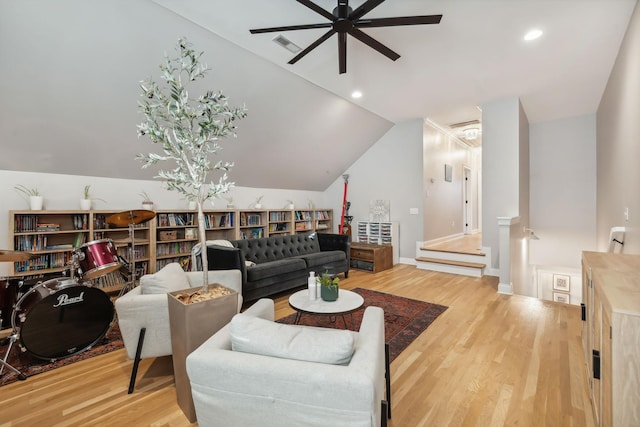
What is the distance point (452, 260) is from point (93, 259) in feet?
17.6

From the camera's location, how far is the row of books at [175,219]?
4344mm

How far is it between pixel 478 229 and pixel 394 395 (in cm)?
827

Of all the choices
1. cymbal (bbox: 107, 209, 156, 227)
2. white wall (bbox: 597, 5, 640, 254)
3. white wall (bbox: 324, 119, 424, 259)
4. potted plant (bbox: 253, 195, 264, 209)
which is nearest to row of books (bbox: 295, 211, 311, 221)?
potted plant (bbox: 253, 195, 264, 209)

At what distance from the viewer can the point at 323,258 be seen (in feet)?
14.6

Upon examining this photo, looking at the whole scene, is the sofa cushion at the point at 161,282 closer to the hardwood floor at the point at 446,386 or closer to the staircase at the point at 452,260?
the hardwood floor at the point at 446,386

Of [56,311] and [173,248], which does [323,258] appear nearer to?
[173,248]

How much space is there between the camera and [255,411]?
108cm

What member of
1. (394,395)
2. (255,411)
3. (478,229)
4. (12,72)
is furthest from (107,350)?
(478,229)

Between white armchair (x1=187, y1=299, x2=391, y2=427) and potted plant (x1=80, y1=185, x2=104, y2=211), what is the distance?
3556mm

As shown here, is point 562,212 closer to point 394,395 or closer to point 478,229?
point 478,229

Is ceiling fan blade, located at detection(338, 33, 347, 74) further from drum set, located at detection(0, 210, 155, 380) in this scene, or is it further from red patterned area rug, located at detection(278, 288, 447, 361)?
drum set, located at detection(0, 210, 155, 380)

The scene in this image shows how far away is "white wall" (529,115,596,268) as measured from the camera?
17.8 ft

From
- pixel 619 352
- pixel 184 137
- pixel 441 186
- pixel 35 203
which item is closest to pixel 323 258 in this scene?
pixel 184 137

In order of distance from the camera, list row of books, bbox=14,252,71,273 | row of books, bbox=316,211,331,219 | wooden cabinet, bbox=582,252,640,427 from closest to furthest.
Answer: wooden cabinet, bbox=582,252,640,427
row of books, bbox=14,252,71,273
row of books, bbox=316,211,331,219
